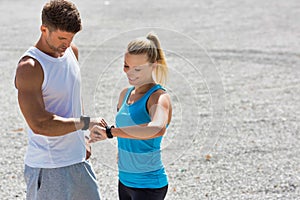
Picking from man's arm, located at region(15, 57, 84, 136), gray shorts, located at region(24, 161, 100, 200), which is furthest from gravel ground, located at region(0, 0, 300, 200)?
man's arm, located at region(15, 57, 84, 136)

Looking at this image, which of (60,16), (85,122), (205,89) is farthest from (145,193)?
(205,89)

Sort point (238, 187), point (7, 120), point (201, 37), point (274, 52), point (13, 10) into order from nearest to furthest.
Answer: point (238, 187) < point (7, 120) < point (274, 52) < point (201, 37) < point (13, 10)

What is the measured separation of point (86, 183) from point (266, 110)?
482cm

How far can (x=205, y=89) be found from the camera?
28.7ft

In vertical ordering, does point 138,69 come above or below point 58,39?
below

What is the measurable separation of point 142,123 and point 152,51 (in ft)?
1.29

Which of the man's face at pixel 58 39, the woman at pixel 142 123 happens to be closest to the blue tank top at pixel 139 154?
the woman at pixel 142 123

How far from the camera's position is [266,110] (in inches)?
306

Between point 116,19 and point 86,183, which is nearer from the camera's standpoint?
point 86,183

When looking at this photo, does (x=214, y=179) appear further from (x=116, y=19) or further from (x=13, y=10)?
(x=13, y=10)

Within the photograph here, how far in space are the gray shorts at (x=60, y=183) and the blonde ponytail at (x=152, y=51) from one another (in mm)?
685

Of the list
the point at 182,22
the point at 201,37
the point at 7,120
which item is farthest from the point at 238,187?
the point at 182,22

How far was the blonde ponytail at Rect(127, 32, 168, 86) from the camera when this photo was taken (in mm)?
3133

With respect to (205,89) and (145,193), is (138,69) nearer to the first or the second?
(145,193)
